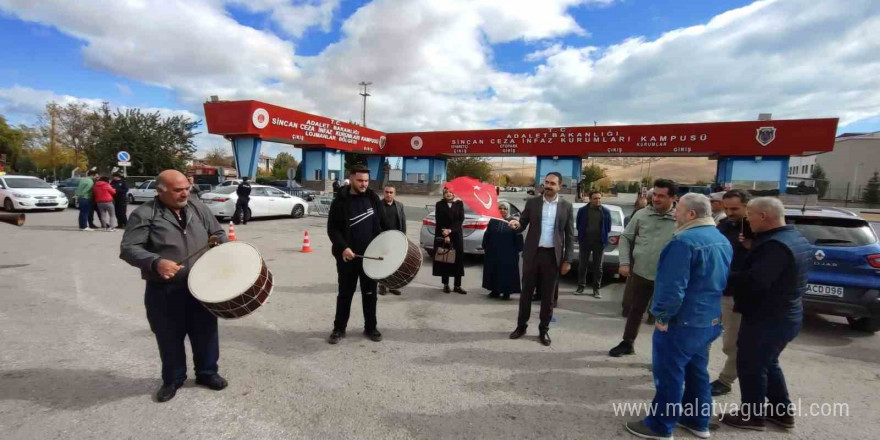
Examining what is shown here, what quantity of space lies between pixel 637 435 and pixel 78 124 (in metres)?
58.2

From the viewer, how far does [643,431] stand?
2730 mm

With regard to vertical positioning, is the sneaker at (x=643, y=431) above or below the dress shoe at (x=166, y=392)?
above

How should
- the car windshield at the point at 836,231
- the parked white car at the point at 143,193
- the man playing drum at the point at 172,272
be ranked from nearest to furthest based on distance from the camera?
the man playing drum at the point at 172,272 < the car windshield at the point at 836,231 < the parked white car at the point at 143,193

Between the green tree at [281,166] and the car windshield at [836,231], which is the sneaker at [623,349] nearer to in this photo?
the car windshield at [836,231]

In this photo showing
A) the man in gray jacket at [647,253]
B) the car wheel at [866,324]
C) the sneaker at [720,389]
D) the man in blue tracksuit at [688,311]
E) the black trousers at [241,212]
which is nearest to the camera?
the man in blue tracksuit at [688,311]

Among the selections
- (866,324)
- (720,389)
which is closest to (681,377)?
(720,389)

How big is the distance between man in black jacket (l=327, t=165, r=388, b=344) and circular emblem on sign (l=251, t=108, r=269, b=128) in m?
23.0

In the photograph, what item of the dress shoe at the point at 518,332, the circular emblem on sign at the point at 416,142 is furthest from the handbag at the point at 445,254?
the circular emblem on sign at the point at 416,142

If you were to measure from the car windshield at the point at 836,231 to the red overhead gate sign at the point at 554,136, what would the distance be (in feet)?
79.6

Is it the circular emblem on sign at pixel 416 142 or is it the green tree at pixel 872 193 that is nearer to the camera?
the green tree at pixel 872 193

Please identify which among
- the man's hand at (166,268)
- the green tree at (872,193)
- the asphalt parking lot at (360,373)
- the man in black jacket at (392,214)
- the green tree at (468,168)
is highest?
the green tree at (468,168)

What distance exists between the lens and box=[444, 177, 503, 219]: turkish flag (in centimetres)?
519

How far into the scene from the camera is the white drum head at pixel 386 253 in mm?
3898

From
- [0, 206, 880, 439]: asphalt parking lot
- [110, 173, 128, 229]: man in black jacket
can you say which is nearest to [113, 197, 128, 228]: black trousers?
[110, 173, 128, 229]: man in black jacket
